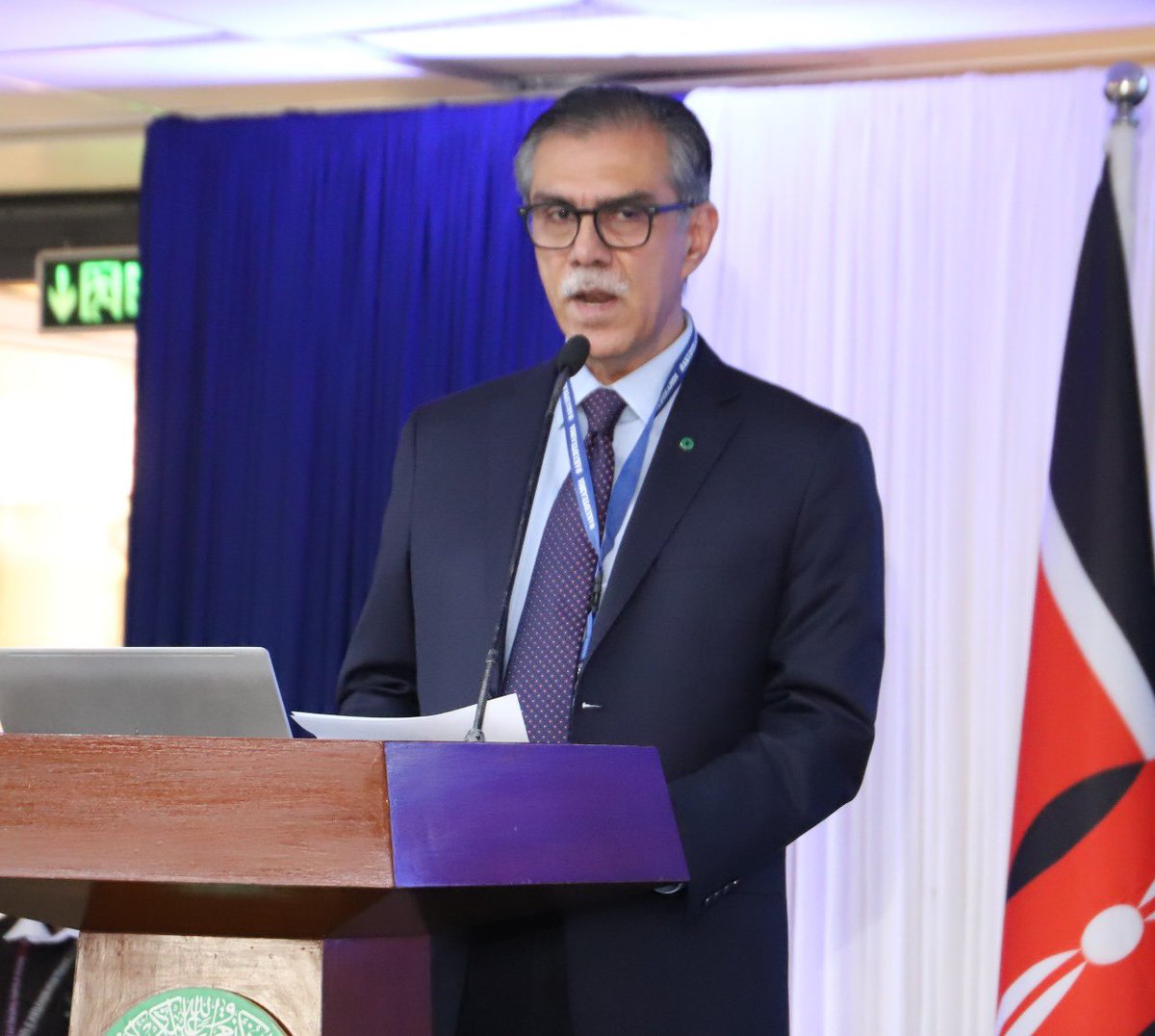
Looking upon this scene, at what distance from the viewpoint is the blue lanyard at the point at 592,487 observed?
2.11 meters

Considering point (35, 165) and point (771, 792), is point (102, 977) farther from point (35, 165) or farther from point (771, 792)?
point (35, 165)

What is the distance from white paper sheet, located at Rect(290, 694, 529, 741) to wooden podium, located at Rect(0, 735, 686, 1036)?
0.24 ft

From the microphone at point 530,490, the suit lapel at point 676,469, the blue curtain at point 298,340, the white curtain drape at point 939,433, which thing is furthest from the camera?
the blue curtain at point 298,340

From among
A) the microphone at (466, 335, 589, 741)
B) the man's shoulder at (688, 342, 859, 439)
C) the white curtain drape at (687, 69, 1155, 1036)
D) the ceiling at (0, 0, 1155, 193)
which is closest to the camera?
the microphone at (466, 335, 589, 741)

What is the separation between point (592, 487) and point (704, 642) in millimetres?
250

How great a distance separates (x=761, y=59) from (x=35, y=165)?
262 cm

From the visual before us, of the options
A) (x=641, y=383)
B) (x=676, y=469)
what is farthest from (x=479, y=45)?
(x=676, y=469)

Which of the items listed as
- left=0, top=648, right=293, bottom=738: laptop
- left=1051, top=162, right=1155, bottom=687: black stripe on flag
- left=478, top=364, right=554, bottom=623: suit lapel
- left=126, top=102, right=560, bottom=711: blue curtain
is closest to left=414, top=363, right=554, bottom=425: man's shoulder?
left=478, top=364, right=554, bottom=623: suit lapel

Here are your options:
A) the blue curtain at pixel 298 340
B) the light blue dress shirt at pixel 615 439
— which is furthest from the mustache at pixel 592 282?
the blue curtain at pixel 298 340

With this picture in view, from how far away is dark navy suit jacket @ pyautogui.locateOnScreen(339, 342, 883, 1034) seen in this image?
1920 mm

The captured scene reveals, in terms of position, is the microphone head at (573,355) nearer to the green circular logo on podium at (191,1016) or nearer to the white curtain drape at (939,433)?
the green circular logo on podium at (191,1016)

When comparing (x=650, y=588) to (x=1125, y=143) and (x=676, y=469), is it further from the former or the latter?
(x=1125, y=143)

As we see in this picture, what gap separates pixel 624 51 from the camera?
4.54 metres

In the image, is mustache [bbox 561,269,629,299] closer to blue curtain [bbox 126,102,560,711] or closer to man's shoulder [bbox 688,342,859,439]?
man's shoulder [bbox 688,342,859,439]
